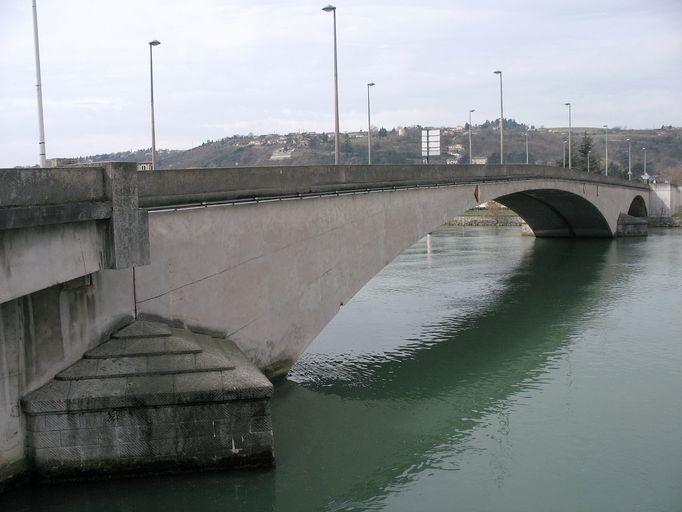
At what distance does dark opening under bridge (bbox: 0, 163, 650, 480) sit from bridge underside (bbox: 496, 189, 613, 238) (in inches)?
876

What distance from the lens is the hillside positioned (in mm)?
44281

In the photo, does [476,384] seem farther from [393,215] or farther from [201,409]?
[201,409]

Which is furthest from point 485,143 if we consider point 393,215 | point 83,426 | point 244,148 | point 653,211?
point 83,426

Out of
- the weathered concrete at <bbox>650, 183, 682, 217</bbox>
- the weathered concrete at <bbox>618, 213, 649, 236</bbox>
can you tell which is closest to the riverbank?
the weathered concrete at <bbox>618, 213, 649, 236</bbox>

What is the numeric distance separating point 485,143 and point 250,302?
155 metres

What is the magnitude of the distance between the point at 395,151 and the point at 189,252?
298ft

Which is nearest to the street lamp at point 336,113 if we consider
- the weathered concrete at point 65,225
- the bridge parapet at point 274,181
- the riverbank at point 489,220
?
the bridge parapet at point 274,181

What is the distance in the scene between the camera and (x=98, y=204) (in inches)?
354

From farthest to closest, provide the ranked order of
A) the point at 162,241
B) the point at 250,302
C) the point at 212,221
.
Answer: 1. the point at 250,302
2. the point at 212,221
3. the point at 162,241

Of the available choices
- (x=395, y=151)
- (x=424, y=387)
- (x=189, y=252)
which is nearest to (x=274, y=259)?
(x=189, y=252)

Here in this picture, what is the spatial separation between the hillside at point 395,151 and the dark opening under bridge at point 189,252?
3263 mm

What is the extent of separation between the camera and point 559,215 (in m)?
45.0

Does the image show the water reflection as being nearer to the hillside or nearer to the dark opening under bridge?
the dark opening under bridge

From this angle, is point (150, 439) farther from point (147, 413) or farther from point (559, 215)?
point (559, 215)
